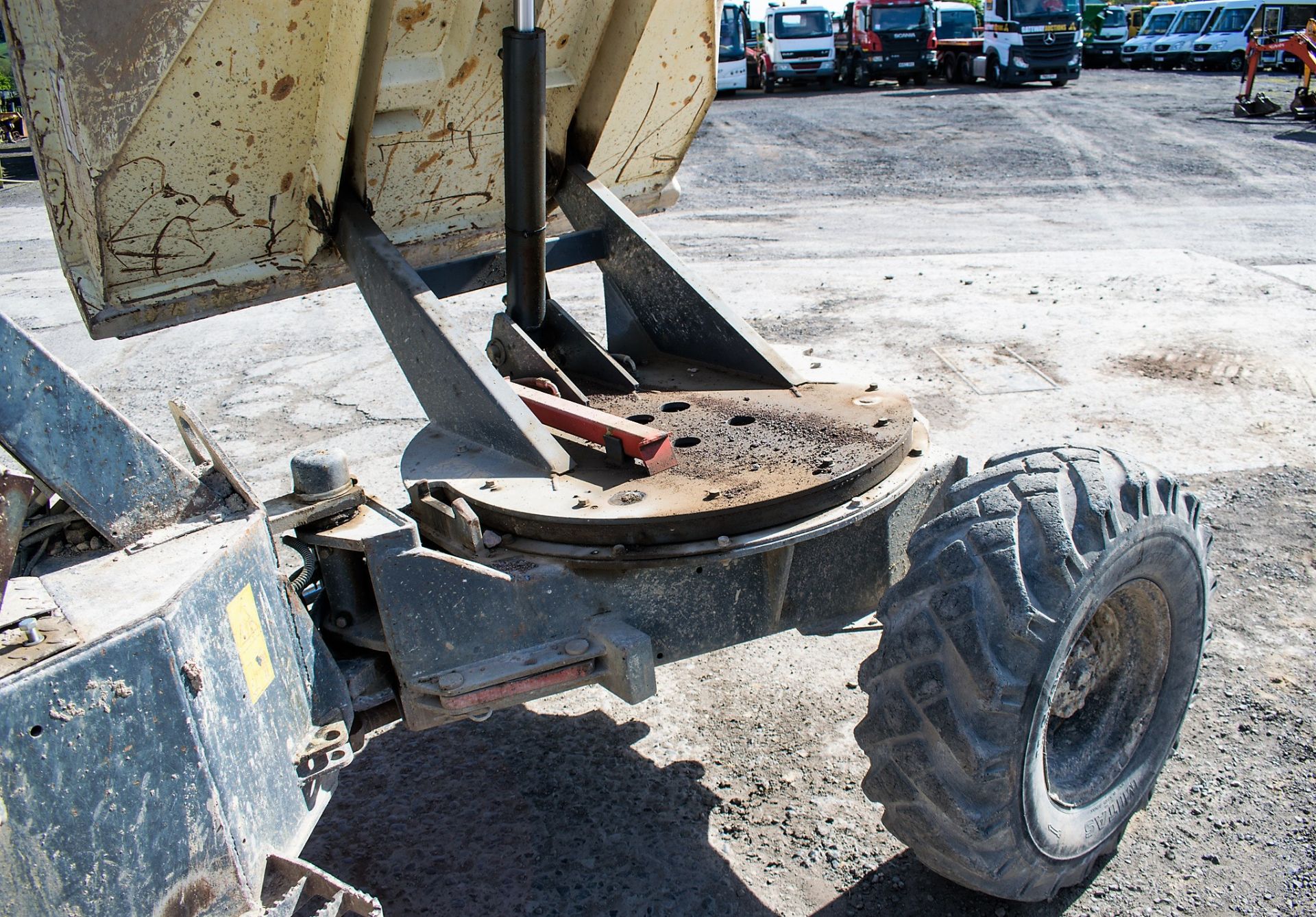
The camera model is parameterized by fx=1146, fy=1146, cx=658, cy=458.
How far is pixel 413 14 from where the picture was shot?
3.07 metres

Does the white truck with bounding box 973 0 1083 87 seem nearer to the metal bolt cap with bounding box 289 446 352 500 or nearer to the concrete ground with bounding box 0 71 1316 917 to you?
the concrete ground with bounding box 0 71 1316 917

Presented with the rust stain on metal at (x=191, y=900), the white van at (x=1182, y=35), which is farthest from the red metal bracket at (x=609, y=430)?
the white van at (x=1182, y=35)

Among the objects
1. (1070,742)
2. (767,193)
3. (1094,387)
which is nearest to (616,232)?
(1070,742)

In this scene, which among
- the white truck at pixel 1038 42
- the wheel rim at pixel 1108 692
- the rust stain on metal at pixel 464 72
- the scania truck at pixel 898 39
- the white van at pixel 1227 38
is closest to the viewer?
the wheel rim at pixel 1108 692

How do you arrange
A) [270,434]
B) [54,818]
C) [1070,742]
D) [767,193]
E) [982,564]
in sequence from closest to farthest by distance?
[54,818] < [982,564] < [1070,742] < [270,434] < [767,193]

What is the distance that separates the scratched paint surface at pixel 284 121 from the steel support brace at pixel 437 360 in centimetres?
24

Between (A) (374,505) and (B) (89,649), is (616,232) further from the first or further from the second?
(B) (89,649)

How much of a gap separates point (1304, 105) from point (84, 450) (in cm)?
2015

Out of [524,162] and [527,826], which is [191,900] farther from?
[524,162]

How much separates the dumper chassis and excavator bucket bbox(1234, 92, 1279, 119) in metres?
18.2

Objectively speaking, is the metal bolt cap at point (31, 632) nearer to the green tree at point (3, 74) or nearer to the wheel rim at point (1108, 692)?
the wheel rim at point (1108, 692)

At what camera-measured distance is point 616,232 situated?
3688mm

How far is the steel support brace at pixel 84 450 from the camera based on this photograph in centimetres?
187

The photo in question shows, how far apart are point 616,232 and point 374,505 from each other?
146 centimetres
